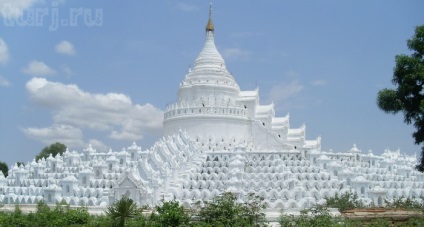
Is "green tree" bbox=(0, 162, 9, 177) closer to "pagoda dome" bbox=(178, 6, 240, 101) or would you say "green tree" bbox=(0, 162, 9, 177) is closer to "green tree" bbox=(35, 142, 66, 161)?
"green tree" bbox=(35, 142, 66, 161)

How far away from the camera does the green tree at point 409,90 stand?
22250mm

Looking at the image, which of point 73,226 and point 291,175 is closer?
point 73,226

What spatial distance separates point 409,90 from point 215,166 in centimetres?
2974

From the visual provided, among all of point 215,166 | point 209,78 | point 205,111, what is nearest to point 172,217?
point 215,166

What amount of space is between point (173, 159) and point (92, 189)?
24.7 ft

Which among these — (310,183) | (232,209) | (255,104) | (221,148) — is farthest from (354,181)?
(232,209)

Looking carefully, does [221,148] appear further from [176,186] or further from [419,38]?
[419,38]

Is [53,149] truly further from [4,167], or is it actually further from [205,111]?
[205,111]

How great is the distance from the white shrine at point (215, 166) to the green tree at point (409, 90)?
16511mm

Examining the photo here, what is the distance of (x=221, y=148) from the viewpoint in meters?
55.5

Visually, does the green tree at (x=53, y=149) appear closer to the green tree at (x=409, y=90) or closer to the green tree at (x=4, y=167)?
the green tree at (x=4, y=167)

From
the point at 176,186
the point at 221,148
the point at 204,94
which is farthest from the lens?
the point at 204,94

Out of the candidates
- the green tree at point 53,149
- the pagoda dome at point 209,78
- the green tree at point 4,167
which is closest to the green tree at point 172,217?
the pagoda dome at point 209,78

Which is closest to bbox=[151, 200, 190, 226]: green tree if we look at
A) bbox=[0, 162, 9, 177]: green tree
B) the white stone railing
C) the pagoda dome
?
the white stone railing
